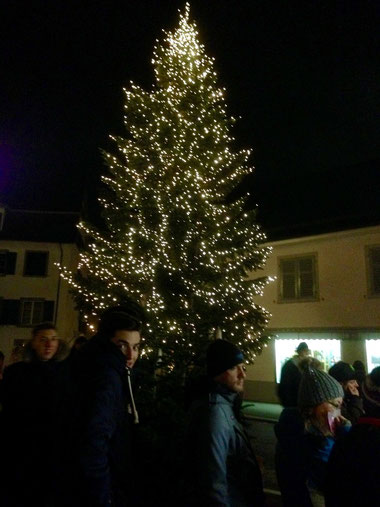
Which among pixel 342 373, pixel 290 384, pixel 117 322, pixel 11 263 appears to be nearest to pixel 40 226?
pixel 11 263

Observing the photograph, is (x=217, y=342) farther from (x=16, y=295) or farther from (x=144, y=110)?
(x=16, y=295)

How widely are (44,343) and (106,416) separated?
192cm

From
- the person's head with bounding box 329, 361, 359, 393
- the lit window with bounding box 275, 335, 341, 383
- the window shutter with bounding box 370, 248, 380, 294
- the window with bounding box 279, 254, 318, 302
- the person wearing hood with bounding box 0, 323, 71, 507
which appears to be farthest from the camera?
the window with bounding box 279, 254, 318, 302

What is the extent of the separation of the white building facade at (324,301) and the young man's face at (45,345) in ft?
46.9

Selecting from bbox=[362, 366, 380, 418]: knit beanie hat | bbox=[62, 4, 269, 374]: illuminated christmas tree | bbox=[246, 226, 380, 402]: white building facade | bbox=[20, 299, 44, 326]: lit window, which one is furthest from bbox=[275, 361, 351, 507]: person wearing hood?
bbox=[20, 299, 44, 326]: lit window

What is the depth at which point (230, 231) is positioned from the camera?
1190 centimetres

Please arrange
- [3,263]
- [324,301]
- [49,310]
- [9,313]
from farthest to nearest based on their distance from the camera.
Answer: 1. [3,263]
2. [49,310]
3. [9,313]
4. [324,301]

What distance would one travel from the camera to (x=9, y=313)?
3306cm

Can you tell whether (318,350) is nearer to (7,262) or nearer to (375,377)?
(375,377)

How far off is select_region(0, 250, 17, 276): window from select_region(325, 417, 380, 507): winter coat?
1411 inches

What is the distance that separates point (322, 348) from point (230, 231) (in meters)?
9.20

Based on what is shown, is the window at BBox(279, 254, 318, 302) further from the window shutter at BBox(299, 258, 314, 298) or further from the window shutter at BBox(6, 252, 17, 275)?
the window shutter at BBox(6, 252, 17, 275)

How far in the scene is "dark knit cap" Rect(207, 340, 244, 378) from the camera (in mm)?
3027

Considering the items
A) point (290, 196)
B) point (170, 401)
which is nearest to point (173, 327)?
point (170, 401)
